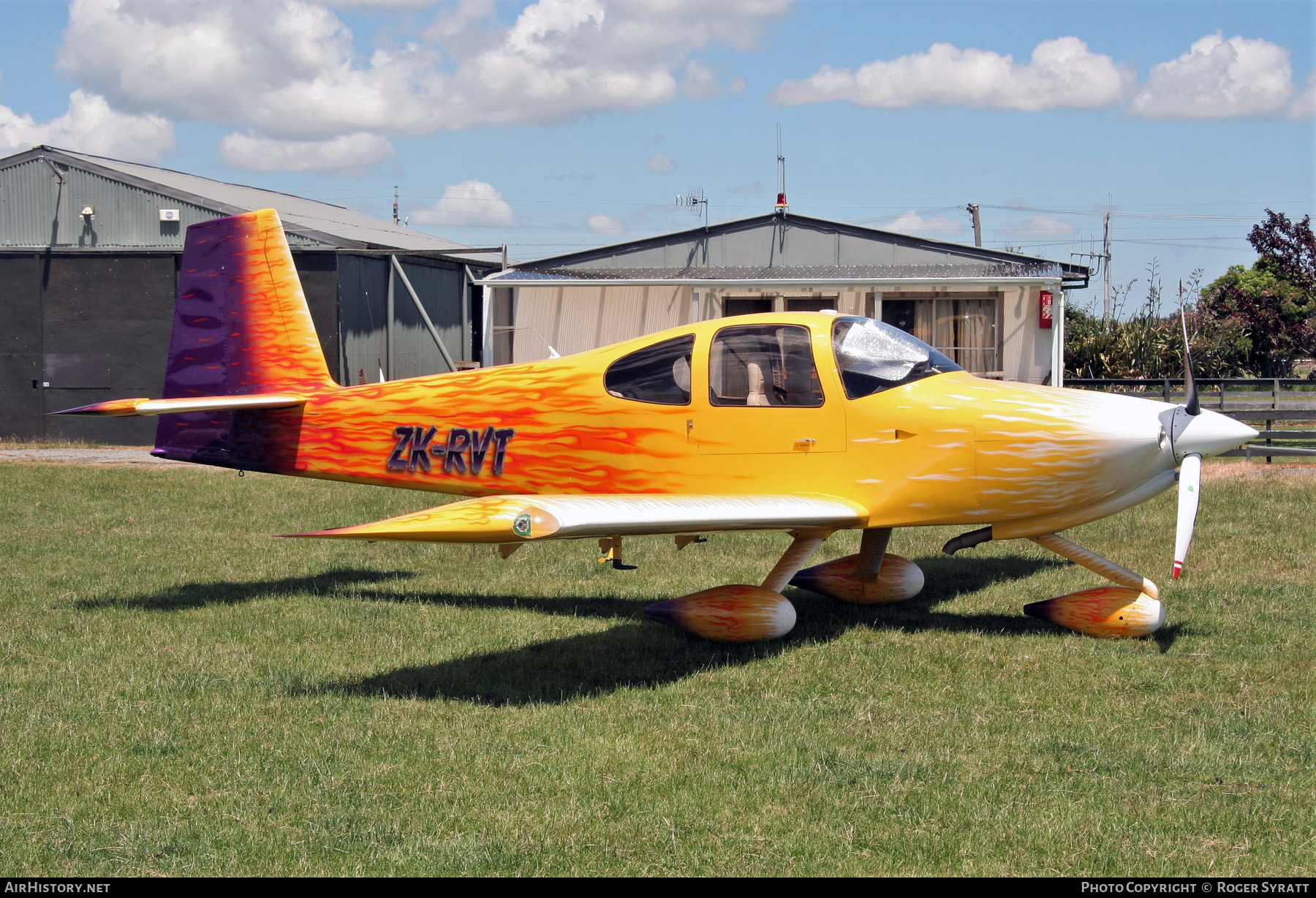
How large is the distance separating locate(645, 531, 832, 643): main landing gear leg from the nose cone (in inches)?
97.4

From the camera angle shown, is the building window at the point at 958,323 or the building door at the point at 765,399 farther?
the building window at the point at 958,323

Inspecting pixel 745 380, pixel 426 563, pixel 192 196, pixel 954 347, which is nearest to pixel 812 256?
pixel 954 347

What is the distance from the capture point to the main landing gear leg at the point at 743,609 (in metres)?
7.82

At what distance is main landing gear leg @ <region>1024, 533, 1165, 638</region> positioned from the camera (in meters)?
7.83

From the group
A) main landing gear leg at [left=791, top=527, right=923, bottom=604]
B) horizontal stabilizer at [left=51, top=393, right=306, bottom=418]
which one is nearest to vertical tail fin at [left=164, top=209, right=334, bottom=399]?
horizontal stabilizer at [left=51, top=393, right=306, bottom=418]

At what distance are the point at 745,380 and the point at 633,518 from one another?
71.6 inches

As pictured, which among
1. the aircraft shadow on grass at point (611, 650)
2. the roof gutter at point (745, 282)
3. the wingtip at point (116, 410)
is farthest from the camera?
the roof gutter at point (745, 282)

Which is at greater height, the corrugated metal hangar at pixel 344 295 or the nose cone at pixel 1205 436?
the corrugated metal hangar at pixel 344 295

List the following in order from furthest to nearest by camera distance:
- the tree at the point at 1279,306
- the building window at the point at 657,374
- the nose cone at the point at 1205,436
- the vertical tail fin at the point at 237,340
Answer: the tree at the point at 1279,306, the vertical tail fin at the point at 237,340, the building window at the point at 657,374, the nose cone at the point at 1205,436

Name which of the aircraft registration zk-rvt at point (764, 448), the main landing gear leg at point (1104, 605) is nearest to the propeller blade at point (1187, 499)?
the aircraft registration zk-rvt at point (764, 448)

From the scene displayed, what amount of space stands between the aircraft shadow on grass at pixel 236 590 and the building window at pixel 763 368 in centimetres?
427

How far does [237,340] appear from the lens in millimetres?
9875

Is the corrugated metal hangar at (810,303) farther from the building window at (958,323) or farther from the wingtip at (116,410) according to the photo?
the wingtip at (116,410)

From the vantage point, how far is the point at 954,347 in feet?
78.1
